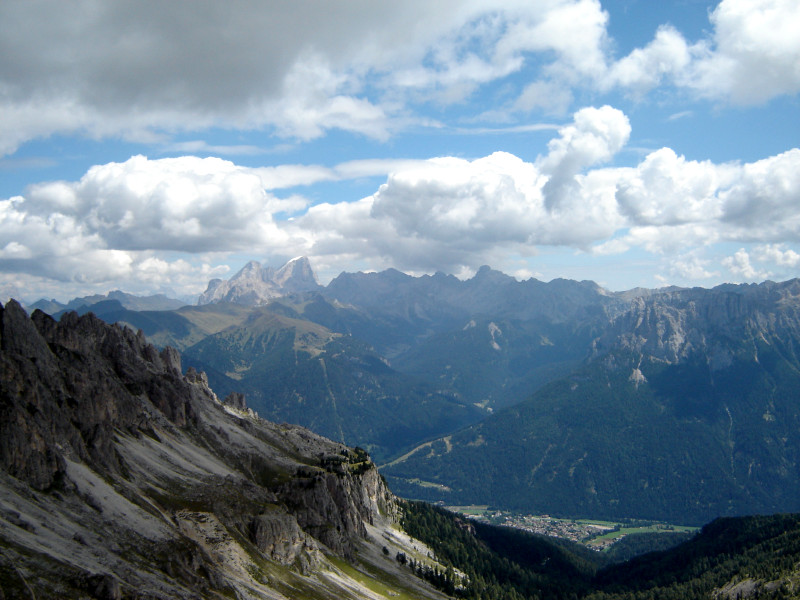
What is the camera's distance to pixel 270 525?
15375cm

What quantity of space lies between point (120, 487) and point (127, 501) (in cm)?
597

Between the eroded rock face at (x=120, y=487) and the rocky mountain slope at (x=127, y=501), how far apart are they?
1.08ft

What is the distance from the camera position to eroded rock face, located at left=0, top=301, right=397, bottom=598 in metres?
102

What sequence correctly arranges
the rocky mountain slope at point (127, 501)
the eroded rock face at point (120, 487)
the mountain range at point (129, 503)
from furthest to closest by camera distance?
the eroded rock face at point (120, 487), the rocky mountain slope at point (127, 501), the mountain range at point (129, 503)

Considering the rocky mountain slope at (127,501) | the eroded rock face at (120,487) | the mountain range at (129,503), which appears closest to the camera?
the mountain range at (129,503)

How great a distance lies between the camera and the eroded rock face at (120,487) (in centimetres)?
10194

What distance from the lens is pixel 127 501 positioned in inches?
4909

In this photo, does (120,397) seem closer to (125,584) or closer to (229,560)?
(229,560)

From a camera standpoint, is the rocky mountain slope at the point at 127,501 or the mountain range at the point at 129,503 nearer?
the mountain range at the point at 129,503

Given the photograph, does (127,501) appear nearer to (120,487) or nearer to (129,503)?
(129,503)

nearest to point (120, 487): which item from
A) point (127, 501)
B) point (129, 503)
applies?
point (127, 501)

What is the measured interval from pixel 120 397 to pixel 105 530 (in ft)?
213

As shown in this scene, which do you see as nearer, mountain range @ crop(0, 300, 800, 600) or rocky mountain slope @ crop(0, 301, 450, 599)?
mountain range @ crop(0, 300, 800, 600)

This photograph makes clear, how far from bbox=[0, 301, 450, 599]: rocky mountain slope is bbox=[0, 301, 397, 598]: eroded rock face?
13.0 inches
